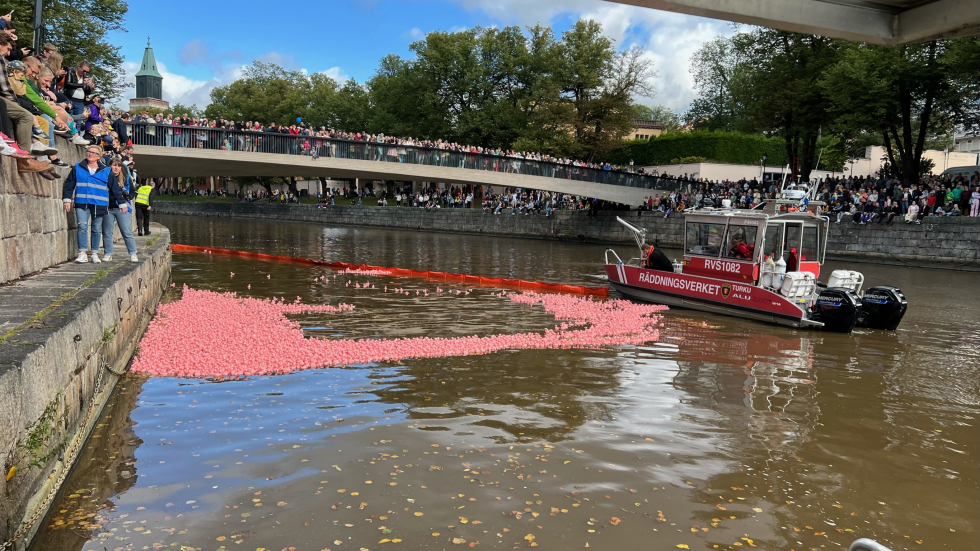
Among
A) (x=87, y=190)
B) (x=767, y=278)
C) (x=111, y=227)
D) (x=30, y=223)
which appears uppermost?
(x=87, y=190)

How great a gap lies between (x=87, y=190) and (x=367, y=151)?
110ft

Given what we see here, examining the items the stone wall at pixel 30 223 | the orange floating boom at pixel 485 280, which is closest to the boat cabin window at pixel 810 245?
the orange floating boom at pixel 485 280

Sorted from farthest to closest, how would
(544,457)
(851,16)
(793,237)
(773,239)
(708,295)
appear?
(708,295) < (793,237) < (773,239) < (851,16) < (544,457)

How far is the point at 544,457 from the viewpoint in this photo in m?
7.56

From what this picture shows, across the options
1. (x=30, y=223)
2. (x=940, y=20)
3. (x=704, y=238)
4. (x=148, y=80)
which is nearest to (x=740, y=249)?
(x=704, y=238)

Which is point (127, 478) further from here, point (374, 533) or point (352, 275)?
point (352, 275)

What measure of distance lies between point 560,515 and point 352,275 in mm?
19251

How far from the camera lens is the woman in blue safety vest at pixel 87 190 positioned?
1206 cm

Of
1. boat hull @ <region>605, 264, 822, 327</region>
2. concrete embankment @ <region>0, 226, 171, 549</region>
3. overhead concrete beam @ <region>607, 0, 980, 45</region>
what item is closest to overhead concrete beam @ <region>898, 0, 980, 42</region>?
overhead concrete beam @ <region>607, 0, 980, 45</region>

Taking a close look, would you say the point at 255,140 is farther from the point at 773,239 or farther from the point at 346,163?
the point at 773,239

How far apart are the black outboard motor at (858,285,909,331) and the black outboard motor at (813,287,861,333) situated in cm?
38

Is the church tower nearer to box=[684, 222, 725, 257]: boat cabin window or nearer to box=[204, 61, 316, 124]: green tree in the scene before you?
box=[204, 61, 316, 124]: green tree

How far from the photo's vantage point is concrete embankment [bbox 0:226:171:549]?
514 centimetres

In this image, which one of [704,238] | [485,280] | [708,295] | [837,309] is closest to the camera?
[837,309]
